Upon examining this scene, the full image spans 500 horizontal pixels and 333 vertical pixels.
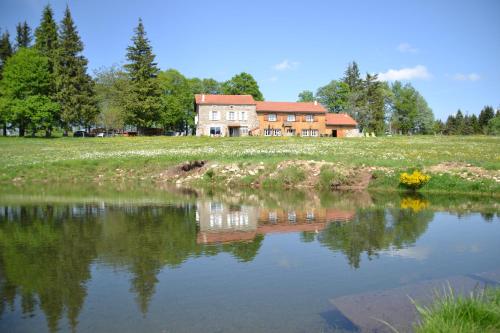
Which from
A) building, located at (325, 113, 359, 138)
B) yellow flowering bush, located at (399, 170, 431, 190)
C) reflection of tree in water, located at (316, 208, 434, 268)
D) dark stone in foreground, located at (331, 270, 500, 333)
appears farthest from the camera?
building, located at (325, 113, 359, 138)

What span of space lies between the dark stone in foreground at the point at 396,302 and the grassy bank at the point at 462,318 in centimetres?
49

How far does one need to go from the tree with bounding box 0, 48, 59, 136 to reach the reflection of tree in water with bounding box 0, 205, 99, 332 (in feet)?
159

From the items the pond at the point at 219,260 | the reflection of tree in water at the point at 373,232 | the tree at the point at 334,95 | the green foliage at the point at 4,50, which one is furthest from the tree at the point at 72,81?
the tree at the point at 334,95

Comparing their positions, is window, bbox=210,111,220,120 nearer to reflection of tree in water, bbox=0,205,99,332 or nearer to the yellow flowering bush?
the yellow flowering bush

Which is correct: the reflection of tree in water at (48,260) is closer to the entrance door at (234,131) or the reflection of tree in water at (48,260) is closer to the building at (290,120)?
the entrance door at (234,131)

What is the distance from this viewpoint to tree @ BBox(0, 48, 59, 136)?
5978 cm

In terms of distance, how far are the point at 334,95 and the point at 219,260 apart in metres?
104

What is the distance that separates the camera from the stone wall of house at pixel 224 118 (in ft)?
230

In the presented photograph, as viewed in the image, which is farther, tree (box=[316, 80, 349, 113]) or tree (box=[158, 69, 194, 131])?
tree (box=[316, 80, 349, 113])

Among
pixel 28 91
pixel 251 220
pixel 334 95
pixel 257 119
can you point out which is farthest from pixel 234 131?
pixel 251 220

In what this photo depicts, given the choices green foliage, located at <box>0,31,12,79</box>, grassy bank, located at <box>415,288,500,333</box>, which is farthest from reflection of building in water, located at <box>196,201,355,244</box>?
green foliage, located at <box>0,31,12,79</box>

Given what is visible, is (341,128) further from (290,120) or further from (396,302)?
(396,302)

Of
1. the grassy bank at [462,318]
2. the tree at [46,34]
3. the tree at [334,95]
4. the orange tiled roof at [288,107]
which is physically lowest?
the grassy bank at [462,318]

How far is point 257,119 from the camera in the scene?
71.5m
